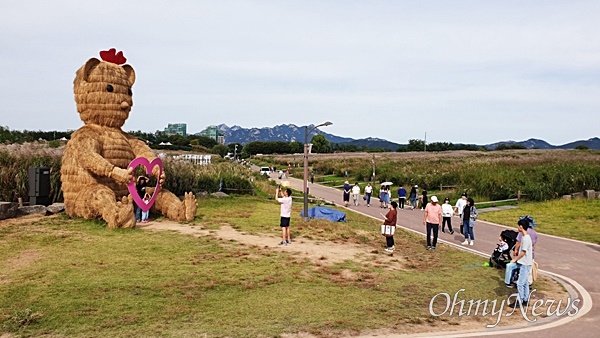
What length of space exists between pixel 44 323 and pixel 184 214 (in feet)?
28.5

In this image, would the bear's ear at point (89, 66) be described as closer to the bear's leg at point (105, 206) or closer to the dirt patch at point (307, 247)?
the bear's leg at point (105, 206)

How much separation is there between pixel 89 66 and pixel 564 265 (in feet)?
49.7

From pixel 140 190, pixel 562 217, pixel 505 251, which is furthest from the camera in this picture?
pixel 562 217

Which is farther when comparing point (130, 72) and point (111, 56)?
point (130, 72)

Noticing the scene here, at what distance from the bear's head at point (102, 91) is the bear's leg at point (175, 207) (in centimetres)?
298

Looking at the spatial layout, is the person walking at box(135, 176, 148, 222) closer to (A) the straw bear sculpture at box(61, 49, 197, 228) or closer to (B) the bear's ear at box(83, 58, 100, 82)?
(A) the straw bear sculpture at box(61, 49, 197, 228)

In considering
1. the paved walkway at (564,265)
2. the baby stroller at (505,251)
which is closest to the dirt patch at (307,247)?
the baby stroller at (505,251)

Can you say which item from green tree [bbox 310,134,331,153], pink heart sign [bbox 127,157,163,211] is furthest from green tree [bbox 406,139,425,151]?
pink heart sign [bbox 127,157,163,211]

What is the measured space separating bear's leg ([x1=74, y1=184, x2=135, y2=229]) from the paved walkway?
9.57 metres

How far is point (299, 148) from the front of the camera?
126 meters

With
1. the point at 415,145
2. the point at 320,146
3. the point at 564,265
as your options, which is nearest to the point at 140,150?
the point at 564,265

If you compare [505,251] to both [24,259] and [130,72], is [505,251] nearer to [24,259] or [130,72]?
[24,259]

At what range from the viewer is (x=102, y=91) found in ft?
47.1

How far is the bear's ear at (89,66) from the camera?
1414 cm
